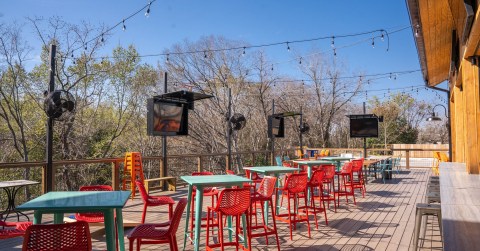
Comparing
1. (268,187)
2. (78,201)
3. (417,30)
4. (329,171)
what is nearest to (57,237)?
(78,201)

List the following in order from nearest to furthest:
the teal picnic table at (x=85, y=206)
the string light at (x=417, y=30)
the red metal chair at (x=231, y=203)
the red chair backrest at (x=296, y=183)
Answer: the teal picnic table at (x=85, y=206)
the red metal chair at (x=231, y=203)
the string light at (x=417, y=30)
the red chair backrest at (x=296, y=183)

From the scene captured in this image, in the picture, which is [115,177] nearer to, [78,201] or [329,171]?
[329,171]

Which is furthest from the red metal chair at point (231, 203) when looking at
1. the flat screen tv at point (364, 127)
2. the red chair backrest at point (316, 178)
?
the flat screen tv at point (364, 127)

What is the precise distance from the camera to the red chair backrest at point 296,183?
462 centimetres

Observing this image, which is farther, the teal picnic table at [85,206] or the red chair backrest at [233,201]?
the red chair backrest at [233,201]

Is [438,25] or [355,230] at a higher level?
[438,25]

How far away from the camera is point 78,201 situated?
2.87m

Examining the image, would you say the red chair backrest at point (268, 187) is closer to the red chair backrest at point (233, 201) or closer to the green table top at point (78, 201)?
the red chair backrest at point (233, 201)

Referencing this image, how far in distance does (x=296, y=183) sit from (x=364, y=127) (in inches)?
397

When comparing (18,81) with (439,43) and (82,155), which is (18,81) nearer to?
(82,155)

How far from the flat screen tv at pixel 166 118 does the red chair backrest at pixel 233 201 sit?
16.1ft

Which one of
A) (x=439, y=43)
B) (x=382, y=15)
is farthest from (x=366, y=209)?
(x=382, y=15)

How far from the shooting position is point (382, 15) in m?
10.7

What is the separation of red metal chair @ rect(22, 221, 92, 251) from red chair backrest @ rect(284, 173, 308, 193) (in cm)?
273
